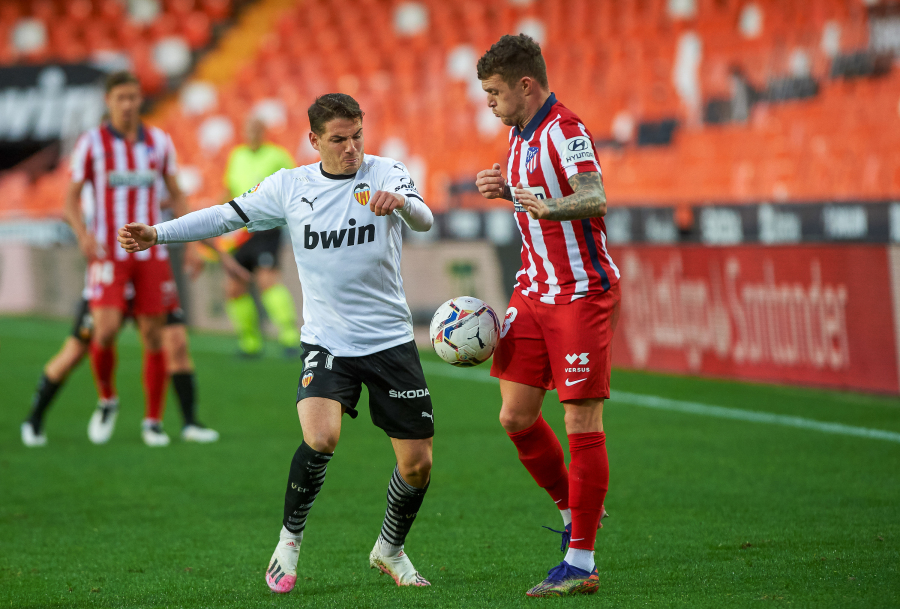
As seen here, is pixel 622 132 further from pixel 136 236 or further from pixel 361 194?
pixel 136 236

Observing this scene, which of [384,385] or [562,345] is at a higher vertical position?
[562,345]

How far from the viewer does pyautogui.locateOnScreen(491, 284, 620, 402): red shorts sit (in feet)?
13.4

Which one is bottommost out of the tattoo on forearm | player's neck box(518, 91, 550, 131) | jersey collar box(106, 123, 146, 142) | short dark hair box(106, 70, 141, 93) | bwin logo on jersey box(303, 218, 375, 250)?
bwin logo on jersey box(303, 218, 375, 250)

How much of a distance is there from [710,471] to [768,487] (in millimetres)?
499

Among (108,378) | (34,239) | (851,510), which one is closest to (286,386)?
(108,378)

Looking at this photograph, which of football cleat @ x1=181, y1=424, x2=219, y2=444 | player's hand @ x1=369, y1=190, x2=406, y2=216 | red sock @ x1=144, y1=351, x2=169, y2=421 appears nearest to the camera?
player's hand @ x1=369, y1=190, x2=406, y2=216

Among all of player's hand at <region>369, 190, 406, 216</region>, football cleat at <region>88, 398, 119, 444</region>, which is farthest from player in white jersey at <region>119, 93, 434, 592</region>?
football cleat at <region>88, 398, 119, 444</region>

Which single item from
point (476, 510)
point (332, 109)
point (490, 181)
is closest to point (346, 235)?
point (332, 109)

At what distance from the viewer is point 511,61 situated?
4055 mm

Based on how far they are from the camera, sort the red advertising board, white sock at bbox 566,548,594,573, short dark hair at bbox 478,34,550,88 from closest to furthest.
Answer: white sock at bbox 566,548,594,573
short dark hair at bbox 478,34,550,88
the red advertising board

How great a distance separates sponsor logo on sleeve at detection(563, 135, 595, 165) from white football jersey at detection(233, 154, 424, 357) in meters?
0.56

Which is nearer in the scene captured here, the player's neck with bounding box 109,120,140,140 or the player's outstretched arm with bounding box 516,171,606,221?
the player's outstretched arm with bounding box 516,171,606,221

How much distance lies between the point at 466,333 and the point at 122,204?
3569 millimetres

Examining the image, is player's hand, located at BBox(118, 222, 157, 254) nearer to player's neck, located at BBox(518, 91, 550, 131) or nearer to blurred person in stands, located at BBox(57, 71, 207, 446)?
player's neck, located at BBox(518, 91, 550, 131)
